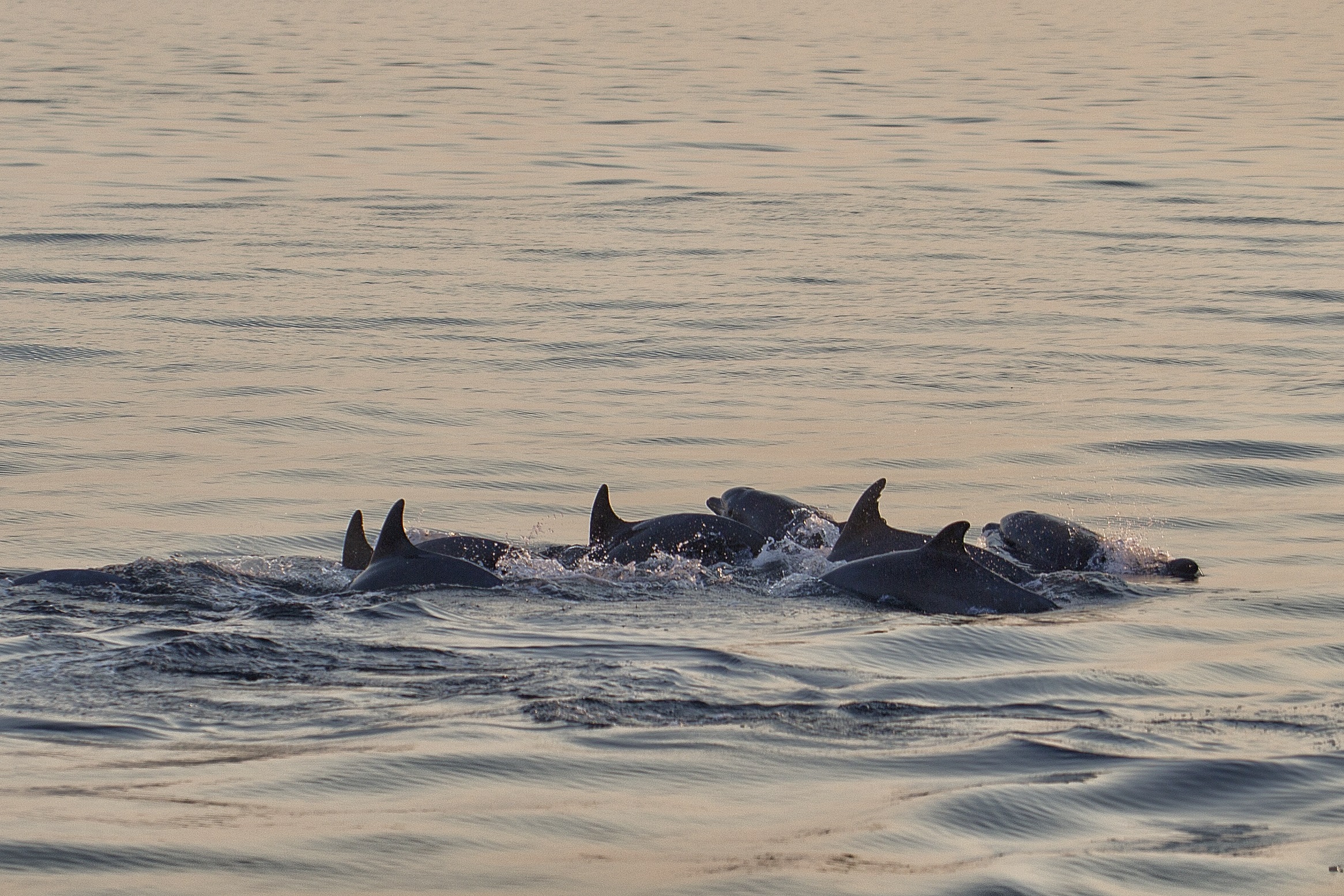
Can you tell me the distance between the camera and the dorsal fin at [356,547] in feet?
36.9

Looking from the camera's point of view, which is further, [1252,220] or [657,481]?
[1252,220]

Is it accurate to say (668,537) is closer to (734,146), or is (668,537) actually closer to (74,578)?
(74,578)

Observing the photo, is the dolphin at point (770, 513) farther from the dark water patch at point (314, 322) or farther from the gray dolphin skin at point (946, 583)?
the dark water patch at point (314, 322)

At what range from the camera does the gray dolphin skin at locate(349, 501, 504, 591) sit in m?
10.4

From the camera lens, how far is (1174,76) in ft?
175

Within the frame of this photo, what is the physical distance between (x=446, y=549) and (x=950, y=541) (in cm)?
295

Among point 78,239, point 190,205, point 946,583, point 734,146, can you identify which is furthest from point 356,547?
point 734,146

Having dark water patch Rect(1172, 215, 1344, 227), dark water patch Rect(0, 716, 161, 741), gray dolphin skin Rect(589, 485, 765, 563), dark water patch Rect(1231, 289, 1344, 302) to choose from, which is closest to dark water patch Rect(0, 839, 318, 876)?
dark water patch Rect(0, 716, 161, 741)

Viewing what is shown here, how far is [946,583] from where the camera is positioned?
10.3 metres

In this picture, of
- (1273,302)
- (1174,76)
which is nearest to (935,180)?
(1273,302)

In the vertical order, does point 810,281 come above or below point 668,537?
above

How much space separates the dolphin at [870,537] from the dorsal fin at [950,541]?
0.88 m

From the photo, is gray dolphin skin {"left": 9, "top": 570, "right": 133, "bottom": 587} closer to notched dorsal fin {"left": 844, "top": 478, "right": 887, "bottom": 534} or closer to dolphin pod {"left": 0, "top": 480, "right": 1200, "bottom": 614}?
dolphin pod {"left": 0, "top": 480, "right": 1200, "bottom": 614}

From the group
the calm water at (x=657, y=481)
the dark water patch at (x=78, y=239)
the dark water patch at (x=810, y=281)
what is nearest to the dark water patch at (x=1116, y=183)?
the calm water at (x=657, y=481)
